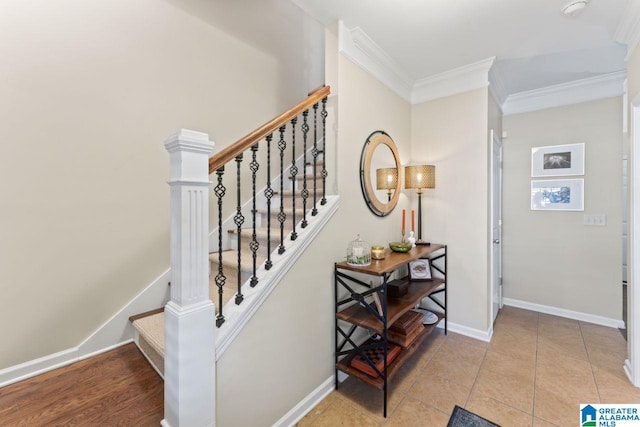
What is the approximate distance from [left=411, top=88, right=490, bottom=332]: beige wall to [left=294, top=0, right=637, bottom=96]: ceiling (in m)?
0.42

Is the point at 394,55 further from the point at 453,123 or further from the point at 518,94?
the point at 518,94

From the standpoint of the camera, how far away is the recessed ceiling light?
1809 mm

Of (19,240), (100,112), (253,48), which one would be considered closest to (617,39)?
(253,48)

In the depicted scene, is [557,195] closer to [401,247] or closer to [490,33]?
[490,33]

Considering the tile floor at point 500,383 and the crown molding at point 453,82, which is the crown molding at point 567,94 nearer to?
the crown molding at point 453,82

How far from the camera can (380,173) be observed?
8.02 ft

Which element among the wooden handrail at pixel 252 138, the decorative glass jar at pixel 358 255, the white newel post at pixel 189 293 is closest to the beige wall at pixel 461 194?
the decorative glass jar at pixel 358 255

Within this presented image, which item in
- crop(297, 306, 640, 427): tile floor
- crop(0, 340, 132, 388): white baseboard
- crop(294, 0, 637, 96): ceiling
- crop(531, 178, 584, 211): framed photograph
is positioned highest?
crop(294, 0, 637, 96): ceiling

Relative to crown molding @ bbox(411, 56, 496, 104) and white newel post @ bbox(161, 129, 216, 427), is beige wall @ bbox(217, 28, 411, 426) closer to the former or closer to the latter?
white newel post @ bbox(161, 129, 216, 427)

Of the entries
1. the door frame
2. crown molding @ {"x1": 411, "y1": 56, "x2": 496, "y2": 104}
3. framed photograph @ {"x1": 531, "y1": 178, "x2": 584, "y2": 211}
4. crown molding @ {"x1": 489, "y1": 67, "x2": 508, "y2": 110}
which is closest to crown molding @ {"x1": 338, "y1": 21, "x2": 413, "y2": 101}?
crown molding @ {"x1": 411, "y1": 56, "x2": 496, "y2": 104}

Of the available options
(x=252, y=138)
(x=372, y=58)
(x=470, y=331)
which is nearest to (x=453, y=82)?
(x=372, y=58)

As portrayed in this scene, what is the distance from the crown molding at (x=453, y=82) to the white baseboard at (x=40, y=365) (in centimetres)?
363

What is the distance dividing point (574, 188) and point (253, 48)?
12.5ft

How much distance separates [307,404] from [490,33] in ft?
9.89
